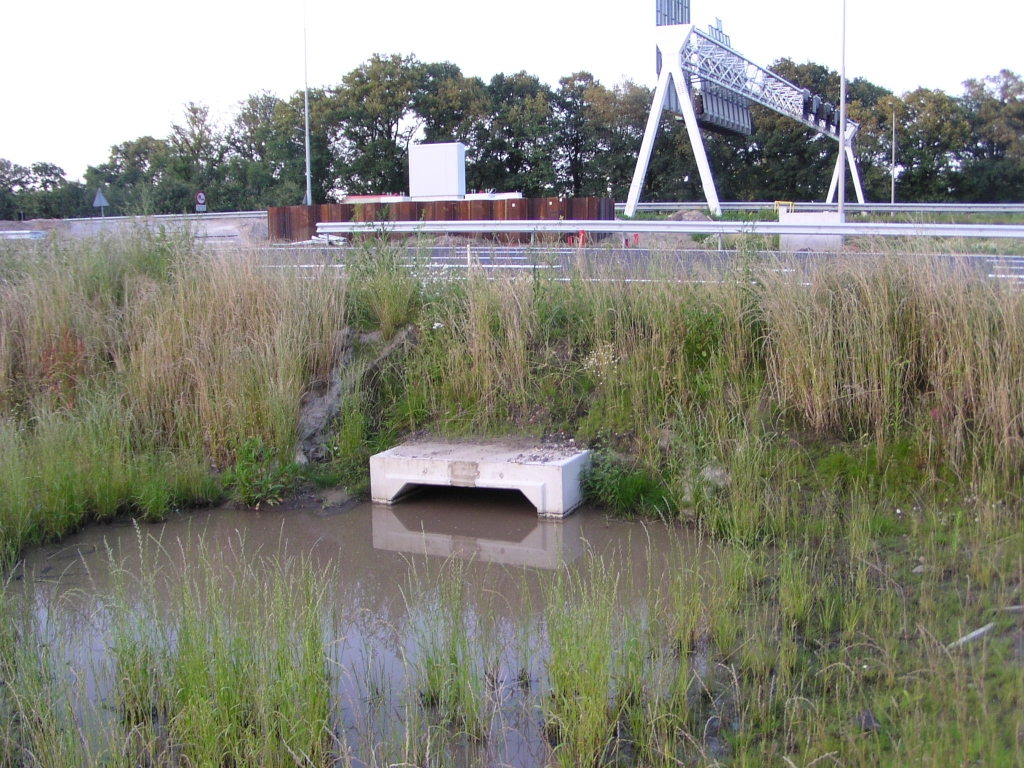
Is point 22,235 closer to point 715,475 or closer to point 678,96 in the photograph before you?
point 715,475

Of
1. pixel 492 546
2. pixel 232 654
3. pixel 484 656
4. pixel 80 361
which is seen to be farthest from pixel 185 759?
pixel 80 361

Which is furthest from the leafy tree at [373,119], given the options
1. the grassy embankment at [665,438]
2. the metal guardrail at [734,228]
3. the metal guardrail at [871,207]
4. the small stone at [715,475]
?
the small stone at [715,475]

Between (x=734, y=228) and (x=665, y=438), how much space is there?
4.12 meters

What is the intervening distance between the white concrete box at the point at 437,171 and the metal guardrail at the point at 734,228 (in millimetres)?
12073

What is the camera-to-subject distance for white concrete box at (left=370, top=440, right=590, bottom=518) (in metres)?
7.11

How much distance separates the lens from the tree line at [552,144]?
42812 millimetres

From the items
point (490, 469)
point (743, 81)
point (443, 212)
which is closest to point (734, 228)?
point (490, 469)

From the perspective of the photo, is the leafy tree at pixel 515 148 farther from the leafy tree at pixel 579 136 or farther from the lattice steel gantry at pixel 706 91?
the lattice steel gantry at pixel 706 91

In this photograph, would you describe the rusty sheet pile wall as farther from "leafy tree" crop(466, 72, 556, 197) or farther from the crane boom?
"leafy tree" crop(466, 72, 556, 197)

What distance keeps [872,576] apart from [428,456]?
3.70m

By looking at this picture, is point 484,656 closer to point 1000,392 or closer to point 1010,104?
point 1000,392

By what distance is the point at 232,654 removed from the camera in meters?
4.04

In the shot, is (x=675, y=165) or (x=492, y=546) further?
(x=675, y=165)

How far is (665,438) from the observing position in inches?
291
